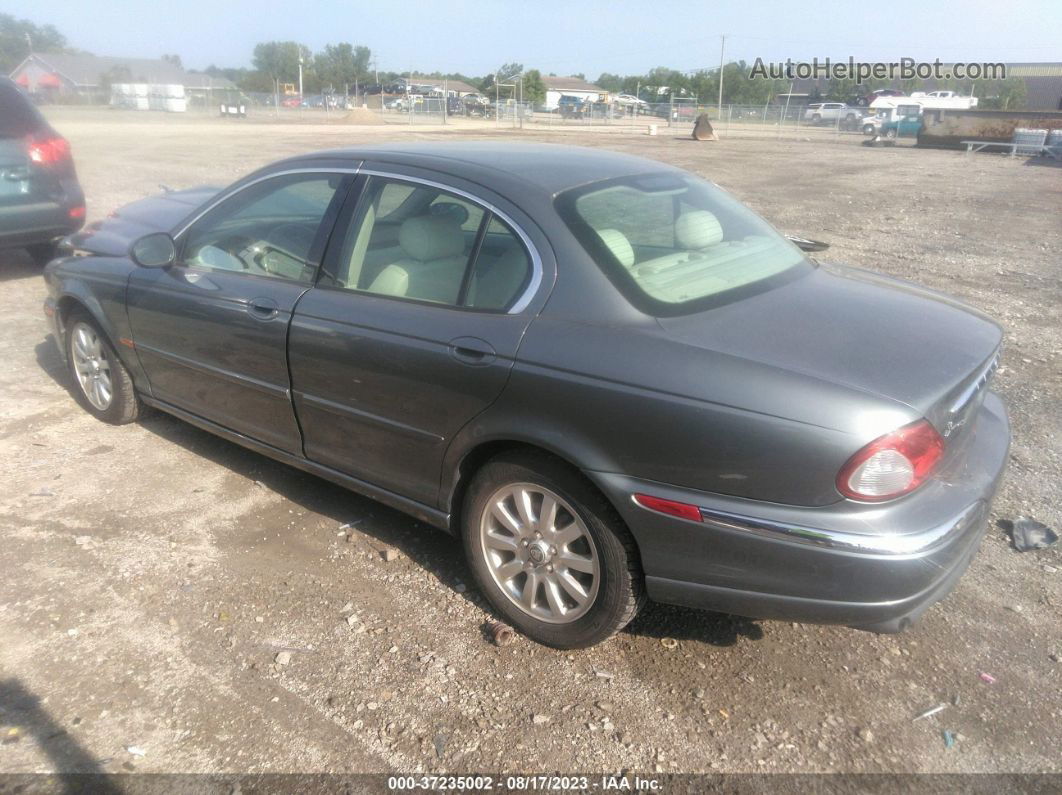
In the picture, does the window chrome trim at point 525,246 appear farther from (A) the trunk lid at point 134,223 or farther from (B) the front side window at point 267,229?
(A) the trunk lid at point 134,223

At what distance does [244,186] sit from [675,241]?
2.14 meters

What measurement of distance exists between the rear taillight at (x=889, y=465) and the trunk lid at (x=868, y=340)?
83 mm

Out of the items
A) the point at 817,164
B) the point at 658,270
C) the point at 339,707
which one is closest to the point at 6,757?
the point at 339,707

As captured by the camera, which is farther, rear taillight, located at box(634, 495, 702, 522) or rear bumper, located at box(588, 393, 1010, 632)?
rear taillight, located at box(634, 495, 702, 522)

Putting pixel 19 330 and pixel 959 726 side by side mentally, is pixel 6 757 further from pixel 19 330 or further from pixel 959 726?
pixel 19 330

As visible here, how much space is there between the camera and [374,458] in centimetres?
343

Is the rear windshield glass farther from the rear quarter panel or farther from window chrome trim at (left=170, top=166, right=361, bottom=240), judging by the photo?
window chrome trim at (left=170, top=166, right=361, bottom=240)

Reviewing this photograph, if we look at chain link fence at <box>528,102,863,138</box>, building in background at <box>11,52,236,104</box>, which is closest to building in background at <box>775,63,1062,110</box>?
chain link fence at <box>528,102,863,138</box>

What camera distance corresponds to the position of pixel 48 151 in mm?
7895

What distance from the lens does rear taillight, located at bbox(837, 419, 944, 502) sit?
7.61 feet

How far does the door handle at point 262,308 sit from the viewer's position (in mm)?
3594

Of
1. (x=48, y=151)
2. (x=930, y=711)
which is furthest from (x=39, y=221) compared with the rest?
(x=930, y=711)

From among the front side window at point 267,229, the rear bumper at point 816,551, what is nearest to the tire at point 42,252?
the front side window at point 267,229

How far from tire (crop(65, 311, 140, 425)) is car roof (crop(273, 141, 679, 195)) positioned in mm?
1741
